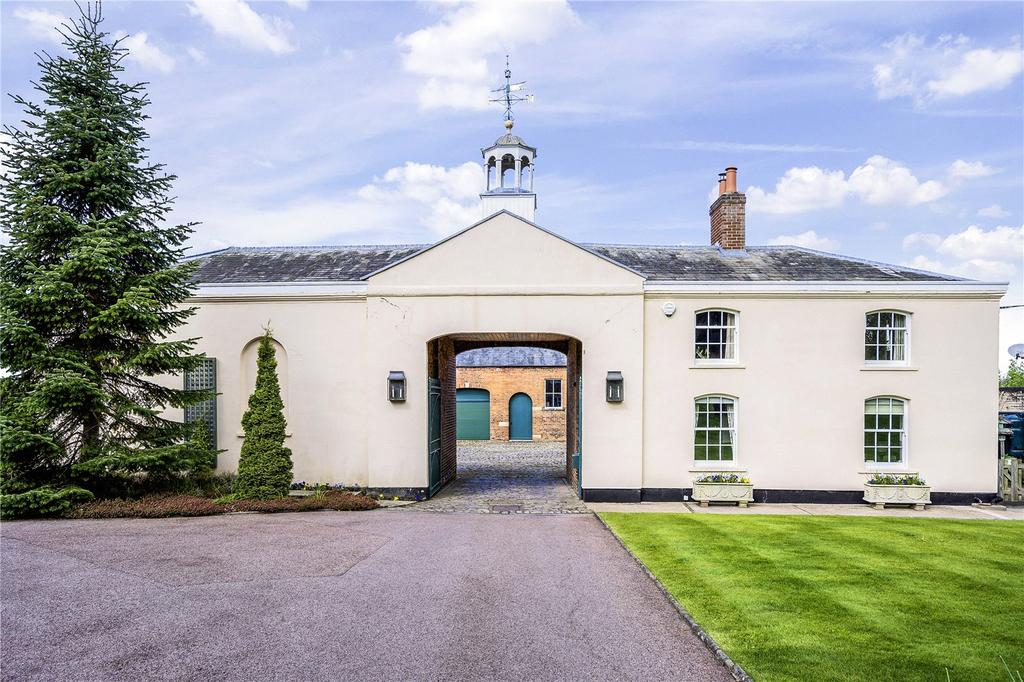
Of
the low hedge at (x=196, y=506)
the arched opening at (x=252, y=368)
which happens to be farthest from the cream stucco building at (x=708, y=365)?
the low hedge at (x=196, y=506)

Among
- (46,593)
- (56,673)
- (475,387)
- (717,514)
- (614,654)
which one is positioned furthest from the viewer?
(475,387)

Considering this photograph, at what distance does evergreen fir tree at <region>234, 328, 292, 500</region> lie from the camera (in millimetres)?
12820

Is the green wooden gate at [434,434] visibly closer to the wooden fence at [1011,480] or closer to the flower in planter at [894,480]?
the flower in planter at [894,480]

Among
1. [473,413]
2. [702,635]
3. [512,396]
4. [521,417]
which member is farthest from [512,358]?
[702,635]

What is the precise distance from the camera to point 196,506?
12031 millimetres

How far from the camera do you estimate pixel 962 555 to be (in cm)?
939

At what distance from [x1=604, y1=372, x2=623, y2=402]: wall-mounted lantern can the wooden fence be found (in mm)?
9403

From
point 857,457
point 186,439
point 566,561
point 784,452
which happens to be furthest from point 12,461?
point 857,457

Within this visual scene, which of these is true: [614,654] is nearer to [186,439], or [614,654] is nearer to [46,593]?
[46,593]

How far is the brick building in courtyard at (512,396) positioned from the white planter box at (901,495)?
1742 centimetres

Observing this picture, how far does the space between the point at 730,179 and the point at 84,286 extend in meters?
15.6

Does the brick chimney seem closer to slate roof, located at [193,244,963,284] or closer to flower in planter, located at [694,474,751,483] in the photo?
slate roof, located at [193,244,963,284]

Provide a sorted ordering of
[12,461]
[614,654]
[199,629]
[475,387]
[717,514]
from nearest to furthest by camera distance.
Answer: [614,654]
[199,629]
[12,461]
[717,514]
[475,387]

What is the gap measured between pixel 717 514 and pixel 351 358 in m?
8.99
